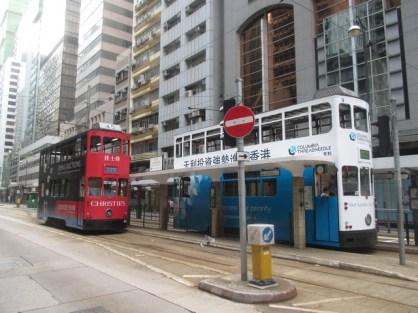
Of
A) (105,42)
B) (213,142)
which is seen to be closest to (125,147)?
(213,142)

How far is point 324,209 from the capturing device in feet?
41.2

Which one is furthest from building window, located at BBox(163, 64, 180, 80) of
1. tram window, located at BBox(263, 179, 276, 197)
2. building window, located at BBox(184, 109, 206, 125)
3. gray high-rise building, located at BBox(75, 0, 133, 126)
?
tram window, located at BBox(263, 179, 276, 197)

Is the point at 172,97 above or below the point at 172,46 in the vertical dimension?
below

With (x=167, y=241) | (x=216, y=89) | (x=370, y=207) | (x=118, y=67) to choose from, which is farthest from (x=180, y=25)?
(x=370, y=207)

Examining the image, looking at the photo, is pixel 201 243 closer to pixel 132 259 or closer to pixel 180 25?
pixel 132 259

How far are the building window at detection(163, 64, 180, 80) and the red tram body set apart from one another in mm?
25723

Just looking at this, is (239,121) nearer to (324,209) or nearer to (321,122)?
(321,122)

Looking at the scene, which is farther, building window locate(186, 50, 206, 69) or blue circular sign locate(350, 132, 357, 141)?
building window locate(186, 50, 206, 69)

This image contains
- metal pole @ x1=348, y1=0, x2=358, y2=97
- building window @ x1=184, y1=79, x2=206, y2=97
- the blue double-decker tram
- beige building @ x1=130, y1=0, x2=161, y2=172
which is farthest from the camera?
beige building @ x1=130, y1=0, x2=161, y2=172

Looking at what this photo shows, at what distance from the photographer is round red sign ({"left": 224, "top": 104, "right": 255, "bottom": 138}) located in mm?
7582

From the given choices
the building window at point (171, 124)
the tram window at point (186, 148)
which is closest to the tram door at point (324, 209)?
the tram window at point (186, 148)

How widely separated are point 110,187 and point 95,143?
6.92ft

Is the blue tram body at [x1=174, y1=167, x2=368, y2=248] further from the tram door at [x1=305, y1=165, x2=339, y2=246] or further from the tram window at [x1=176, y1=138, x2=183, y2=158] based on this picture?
the tram window at [x1=176, y1=138, x2=183, y2=158]

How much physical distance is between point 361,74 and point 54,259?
70.6ft
